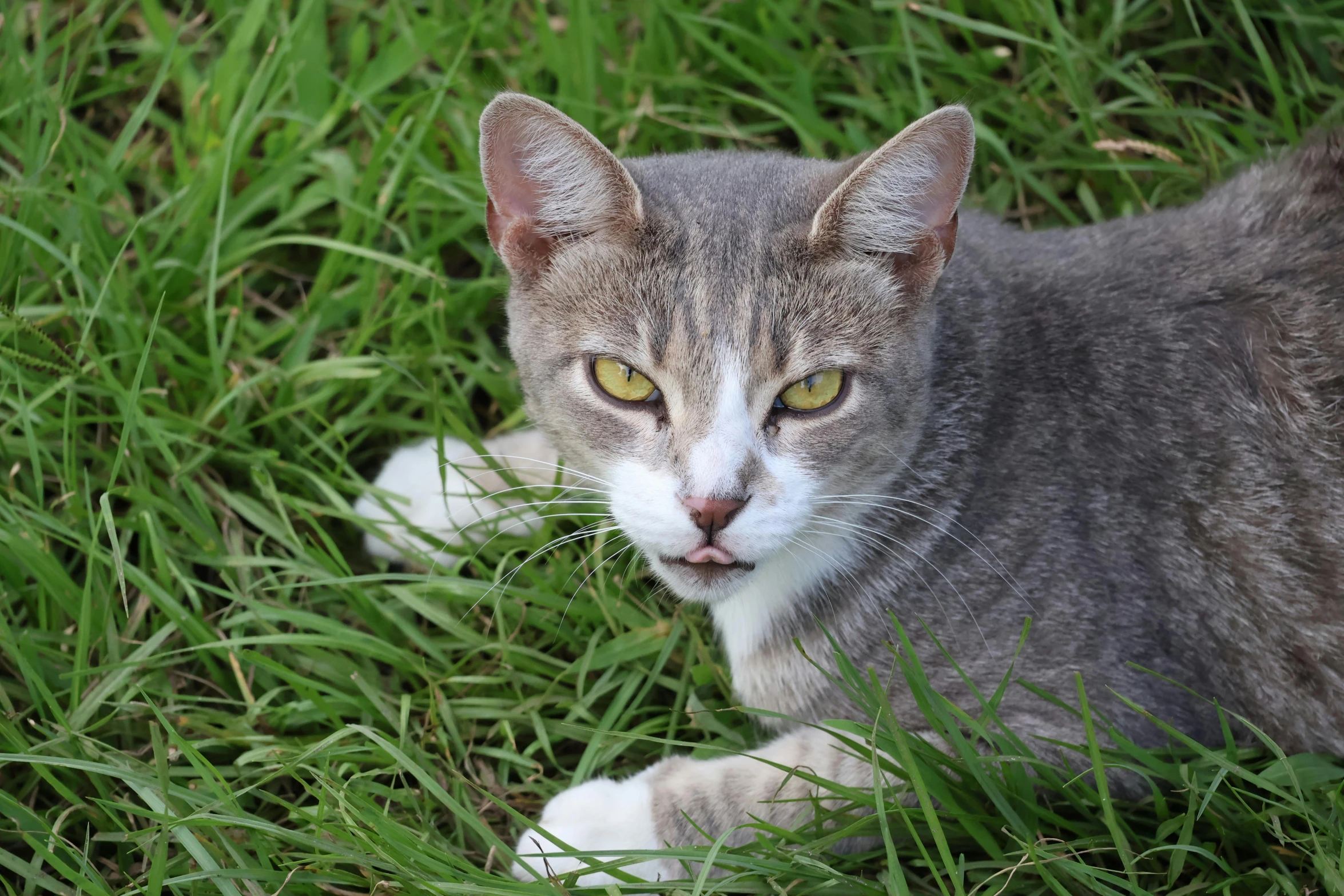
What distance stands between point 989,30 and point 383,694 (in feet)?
8.93

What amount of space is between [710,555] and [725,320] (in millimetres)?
488

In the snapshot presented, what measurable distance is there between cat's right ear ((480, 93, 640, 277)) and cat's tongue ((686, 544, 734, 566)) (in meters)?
0.70

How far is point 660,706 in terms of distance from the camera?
313 cm

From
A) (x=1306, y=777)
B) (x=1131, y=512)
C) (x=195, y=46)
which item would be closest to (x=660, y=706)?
(x=1131, y=512)

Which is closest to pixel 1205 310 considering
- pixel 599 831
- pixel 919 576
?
pixel 919 576

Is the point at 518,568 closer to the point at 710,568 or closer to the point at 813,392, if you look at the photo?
the point at 710,568

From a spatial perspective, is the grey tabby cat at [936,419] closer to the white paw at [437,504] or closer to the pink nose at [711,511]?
the pink nose at [711,511]

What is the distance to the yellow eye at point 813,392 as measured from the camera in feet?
8.07

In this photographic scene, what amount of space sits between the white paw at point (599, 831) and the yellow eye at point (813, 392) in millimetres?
1008

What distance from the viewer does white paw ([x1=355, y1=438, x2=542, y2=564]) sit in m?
3.23

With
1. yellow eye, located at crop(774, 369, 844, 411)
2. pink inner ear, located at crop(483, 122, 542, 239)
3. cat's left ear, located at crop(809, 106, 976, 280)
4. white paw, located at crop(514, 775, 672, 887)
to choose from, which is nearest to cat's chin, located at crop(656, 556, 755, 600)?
yellow eye, located at crop(774, 369, 844, 411)

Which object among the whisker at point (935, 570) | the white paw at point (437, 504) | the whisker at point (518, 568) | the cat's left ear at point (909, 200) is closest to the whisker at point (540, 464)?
the white paw at point (437, 504)

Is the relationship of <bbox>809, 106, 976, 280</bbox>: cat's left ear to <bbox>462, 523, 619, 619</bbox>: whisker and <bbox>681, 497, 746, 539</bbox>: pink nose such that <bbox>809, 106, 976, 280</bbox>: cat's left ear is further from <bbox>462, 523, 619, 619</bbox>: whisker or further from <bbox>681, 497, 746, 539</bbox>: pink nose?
<bbox>462, 523, 619, 619</bbox>: whisker

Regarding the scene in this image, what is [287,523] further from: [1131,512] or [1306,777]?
[1306,777]
